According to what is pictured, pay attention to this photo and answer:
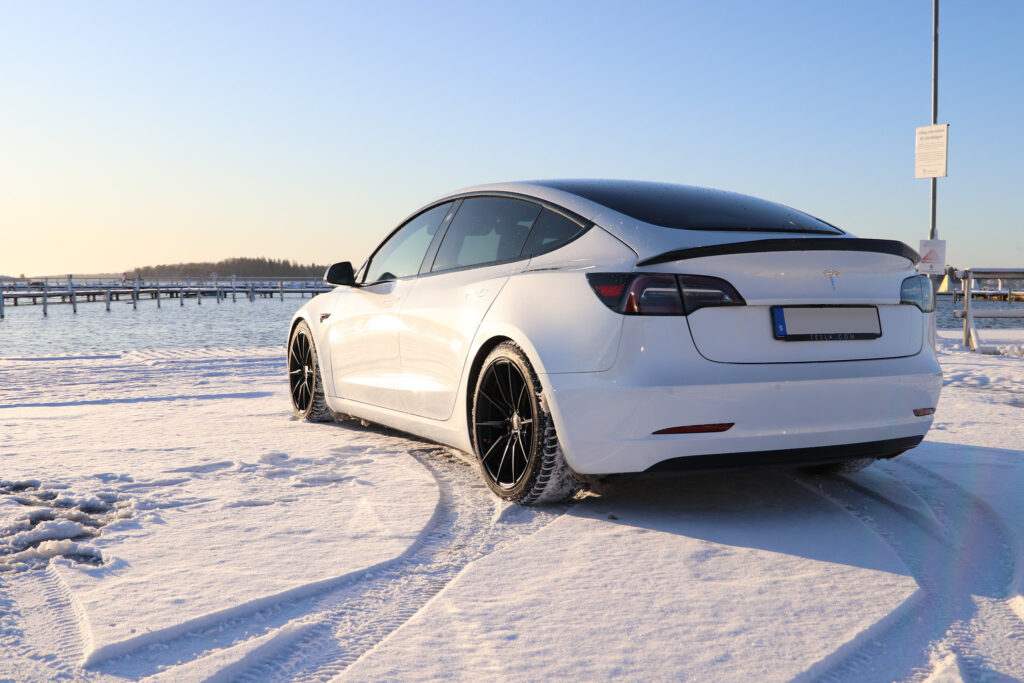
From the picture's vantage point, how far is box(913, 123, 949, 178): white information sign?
44.8 feet

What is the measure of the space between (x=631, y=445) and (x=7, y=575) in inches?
86.1

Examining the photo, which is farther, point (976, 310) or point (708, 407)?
point (976, 310)

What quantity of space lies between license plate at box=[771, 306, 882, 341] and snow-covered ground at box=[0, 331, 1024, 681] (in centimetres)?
77

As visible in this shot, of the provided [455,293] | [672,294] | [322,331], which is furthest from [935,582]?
[322,331]

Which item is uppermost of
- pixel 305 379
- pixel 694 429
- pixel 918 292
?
pixel 918 292

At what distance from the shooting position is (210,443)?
17.3ft

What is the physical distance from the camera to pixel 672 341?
3.19 m

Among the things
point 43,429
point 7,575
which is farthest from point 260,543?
point 43,429

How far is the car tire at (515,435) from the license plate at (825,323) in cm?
99

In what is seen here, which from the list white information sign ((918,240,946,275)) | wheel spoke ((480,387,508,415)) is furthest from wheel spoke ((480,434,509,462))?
white information sign ((918,240,946,275))

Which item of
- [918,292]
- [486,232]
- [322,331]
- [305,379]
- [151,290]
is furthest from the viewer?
[151,290]

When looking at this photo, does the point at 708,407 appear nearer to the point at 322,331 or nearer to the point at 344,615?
the point at 344,615

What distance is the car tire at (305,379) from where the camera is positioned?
6.16 meters

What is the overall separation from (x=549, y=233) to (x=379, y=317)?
1.60m
